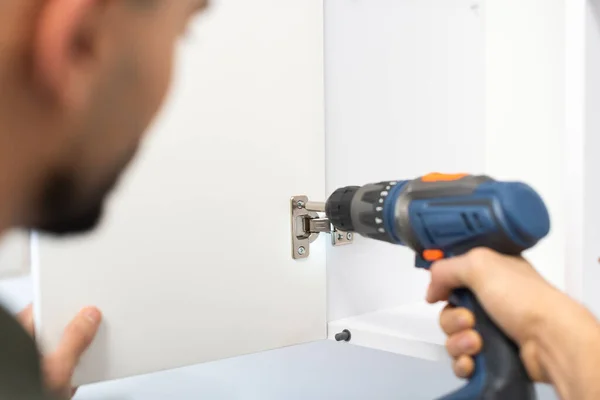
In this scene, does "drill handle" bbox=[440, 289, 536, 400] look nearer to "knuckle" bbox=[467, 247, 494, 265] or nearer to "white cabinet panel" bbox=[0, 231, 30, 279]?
"knuckle" bbox=[467, 247, 494, 265]

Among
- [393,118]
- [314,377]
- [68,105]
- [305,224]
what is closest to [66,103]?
[68,105]

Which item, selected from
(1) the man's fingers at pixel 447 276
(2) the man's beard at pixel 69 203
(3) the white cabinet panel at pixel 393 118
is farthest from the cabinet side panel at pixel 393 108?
(2) the man's beard at pixel 69 203

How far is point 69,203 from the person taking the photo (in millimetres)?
217

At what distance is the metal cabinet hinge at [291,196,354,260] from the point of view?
65 cm

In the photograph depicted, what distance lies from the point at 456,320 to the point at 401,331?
17cm

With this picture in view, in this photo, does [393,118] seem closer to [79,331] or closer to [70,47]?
[79,331]

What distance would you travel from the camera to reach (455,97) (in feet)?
2.78

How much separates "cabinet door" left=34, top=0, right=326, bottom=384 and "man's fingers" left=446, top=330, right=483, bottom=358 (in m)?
0.22

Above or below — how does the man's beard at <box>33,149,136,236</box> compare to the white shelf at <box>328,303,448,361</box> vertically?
above

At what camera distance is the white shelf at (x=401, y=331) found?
60 cm

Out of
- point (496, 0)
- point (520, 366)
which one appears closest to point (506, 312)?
point (520, 366)

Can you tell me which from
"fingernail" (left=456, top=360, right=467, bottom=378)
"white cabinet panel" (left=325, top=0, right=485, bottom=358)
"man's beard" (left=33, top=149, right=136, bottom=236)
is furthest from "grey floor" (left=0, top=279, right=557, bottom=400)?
"man's beard" (left=33, top=149, right=136, bottom=236)

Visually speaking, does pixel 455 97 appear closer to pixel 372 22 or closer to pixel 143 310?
pixel 372 22

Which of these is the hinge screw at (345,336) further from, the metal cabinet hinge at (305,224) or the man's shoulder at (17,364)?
the man's shoulder at (17,364)
